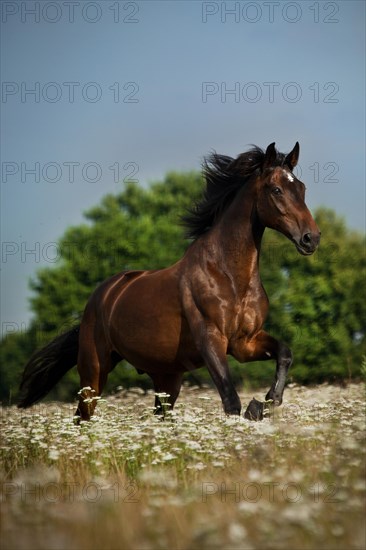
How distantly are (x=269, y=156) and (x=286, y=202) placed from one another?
1.82ft

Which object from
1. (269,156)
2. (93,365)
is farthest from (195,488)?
(93,365)

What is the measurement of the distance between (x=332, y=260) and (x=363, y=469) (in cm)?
1964

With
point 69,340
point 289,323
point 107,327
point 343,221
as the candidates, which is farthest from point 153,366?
point 343,221

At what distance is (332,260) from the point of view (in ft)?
79.9

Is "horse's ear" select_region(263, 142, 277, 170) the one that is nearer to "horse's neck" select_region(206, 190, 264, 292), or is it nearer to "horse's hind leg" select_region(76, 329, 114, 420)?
"horse's neck" select_region(206, 190, 264, 292)

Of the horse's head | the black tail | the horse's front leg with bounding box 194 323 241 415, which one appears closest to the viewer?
the horse's front leg with bounding box 194 323 241 415

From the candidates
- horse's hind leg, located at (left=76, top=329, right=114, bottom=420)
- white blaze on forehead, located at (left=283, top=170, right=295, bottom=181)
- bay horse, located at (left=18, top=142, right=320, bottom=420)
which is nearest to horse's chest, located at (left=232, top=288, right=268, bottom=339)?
bay horse, located at (left=18, top=142, right=320, bottom=420)

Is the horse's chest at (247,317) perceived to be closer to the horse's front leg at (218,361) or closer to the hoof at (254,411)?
the horse's front leg at (218,361)

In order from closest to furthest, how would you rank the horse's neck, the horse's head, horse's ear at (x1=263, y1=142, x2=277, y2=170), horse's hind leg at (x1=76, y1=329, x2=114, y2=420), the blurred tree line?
1. the horse's head
2. horse's ear at (x1=263, y1=142, x2=277, y2=170)
3. the horse's neck
4. horse's hind leg at (x1=76, y1=329, x2=114, y2=420)
5. the blurred tree line

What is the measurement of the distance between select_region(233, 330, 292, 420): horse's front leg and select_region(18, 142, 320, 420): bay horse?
0.4 inches

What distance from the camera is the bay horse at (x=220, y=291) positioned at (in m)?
8.00

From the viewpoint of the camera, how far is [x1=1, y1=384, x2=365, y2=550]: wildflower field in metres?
4.07

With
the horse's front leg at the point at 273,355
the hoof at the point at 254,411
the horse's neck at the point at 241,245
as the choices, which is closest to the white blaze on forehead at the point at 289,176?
the horse's neck at the point at 241,245

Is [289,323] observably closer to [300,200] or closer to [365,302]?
[365,302]
